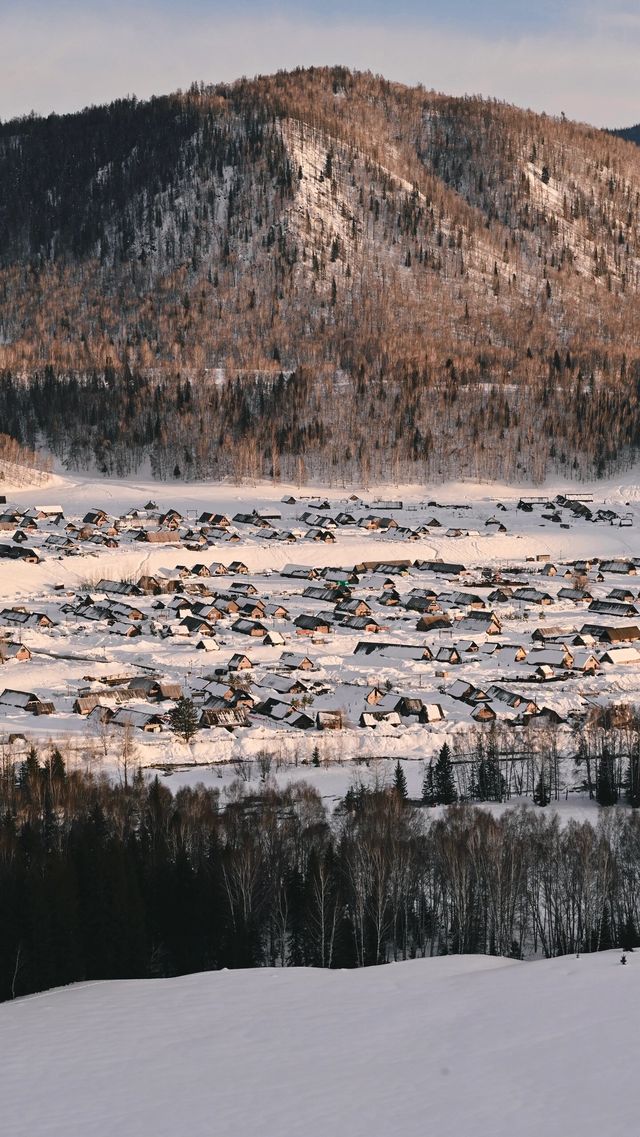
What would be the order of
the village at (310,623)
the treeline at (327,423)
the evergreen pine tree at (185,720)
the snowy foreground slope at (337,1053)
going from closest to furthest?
the snowy foreground slope at (337,1053)
the evergreen pine tree at (185,720)
the village at (310,623)
the treeline at (327,423)

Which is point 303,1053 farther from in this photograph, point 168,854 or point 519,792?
point 519,792

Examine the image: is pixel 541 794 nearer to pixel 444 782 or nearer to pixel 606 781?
pixel 606 781

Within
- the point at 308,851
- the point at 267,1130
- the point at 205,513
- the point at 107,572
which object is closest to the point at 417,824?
the point at 308,851

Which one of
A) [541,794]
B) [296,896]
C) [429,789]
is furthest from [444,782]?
[296,896]

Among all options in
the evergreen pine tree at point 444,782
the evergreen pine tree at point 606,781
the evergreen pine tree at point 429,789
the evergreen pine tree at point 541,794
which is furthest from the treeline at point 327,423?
the evergreen pine tree at point 541,794

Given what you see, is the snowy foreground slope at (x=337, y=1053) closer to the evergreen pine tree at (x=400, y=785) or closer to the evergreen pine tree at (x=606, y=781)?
the evergreen pine tree at (x=400, y=785)

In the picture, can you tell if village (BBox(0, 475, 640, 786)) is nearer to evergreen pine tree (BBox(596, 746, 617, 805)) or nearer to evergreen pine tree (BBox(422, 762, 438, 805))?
evergreen pine tree (BBox(422, 762, 438, 805))
